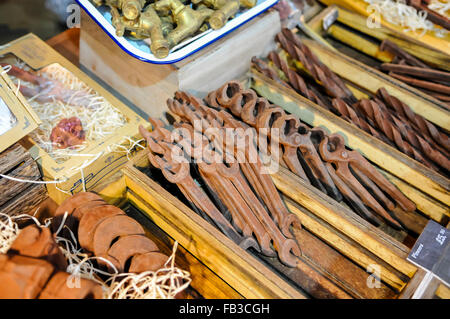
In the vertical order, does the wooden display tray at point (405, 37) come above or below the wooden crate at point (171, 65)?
above

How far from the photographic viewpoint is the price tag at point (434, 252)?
1.29 meters

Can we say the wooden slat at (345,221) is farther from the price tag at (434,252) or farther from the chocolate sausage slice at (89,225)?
the chocolate sausage slice at (89,225)

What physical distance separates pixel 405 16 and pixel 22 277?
2.49 m

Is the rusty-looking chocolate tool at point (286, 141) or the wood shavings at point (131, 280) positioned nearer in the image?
the wood shavings at point (131, 280)

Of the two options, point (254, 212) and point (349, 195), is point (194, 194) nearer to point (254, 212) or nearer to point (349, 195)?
point (254, 212)

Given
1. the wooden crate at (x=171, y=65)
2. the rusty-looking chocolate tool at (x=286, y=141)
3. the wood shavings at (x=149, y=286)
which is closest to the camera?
the wood shavings at (x=149, y=286)

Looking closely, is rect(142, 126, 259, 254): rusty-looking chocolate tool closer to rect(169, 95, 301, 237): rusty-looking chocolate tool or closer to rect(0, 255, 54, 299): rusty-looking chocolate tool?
rect(169, 95, 301, 237): rusty-looking chocolate tool

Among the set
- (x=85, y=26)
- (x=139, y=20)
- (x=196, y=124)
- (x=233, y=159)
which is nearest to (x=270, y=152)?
(x=233, y=159)

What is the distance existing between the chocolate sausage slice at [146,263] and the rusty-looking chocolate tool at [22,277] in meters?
0.28

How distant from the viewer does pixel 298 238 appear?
1.63 metres

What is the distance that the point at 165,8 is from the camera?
179 cm

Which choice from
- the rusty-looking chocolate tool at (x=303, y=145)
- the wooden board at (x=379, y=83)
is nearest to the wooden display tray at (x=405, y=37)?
the wooden board at (x=379, y=83)
